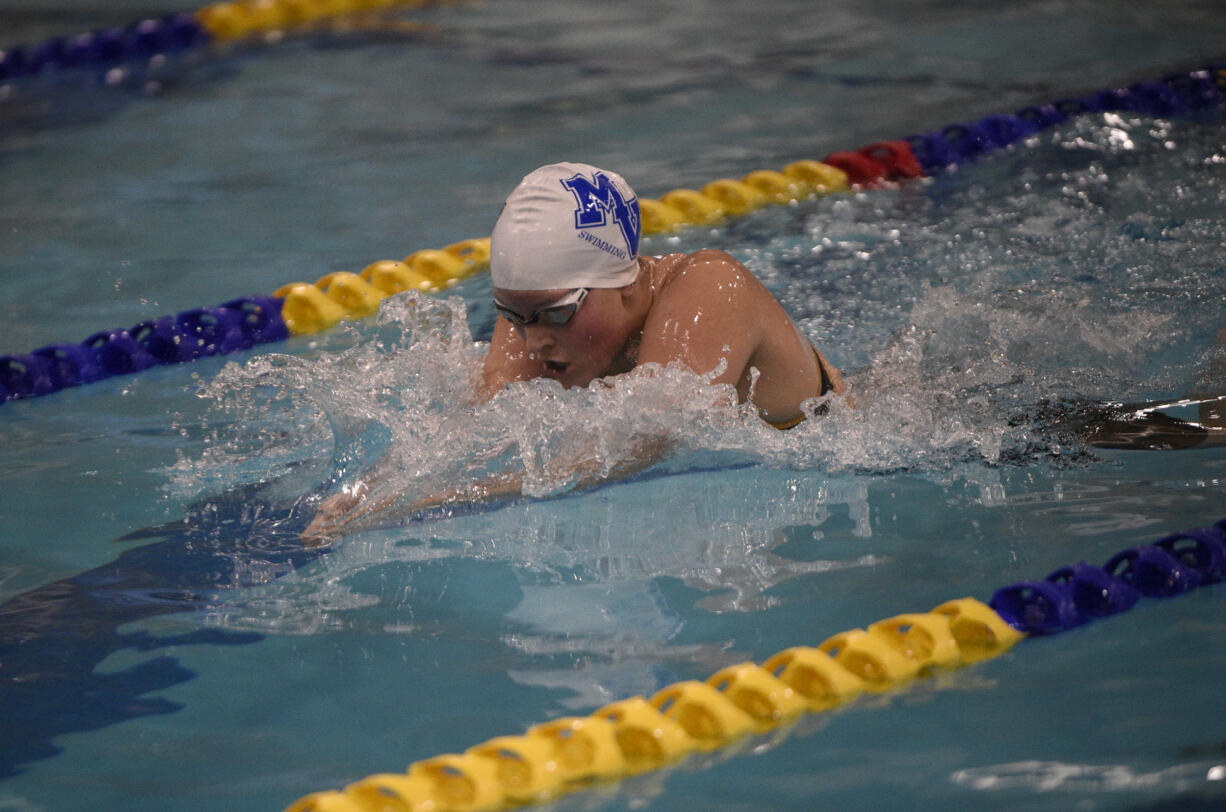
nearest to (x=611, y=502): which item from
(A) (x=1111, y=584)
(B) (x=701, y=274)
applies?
(B) (x=701, y=274)

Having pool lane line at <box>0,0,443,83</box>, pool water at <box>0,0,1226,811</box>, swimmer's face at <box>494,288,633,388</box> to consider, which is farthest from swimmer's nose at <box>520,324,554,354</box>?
pool lane line at <box>0,0,443,83</box>

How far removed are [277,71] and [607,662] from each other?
22.0 feet

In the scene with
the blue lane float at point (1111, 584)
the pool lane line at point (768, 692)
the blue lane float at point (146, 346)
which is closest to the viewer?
the pool lane line at point (768, 692)

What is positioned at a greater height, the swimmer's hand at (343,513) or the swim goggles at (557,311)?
the swim goggles at (557,311)

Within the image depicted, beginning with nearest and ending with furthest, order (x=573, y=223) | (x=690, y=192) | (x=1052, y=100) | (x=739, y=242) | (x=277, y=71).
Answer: (x=573, y=223) → (x=739, y=242) → (x=690, y=192) → (x=1052, y=100) → (x=277, y=71)

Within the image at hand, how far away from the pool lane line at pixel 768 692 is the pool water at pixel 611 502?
0.16ft

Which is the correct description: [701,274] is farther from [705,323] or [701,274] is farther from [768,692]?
[768,692]

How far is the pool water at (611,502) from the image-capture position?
2.26m

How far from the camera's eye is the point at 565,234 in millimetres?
2947

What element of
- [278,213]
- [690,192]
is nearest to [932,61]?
[690,192]

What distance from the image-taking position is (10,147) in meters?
6.96

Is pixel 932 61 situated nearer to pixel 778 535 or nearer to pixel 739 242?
pixel 739 242

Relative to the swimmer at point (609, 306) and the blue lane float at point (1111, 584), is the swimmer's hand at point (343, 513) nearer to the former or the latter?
the swimmer at point (609, 306)

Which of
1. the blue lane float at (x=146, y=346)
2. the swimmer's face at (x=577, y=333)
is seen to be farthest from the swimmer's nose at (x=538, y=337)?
the blue lane float at (x=146, y=346)
